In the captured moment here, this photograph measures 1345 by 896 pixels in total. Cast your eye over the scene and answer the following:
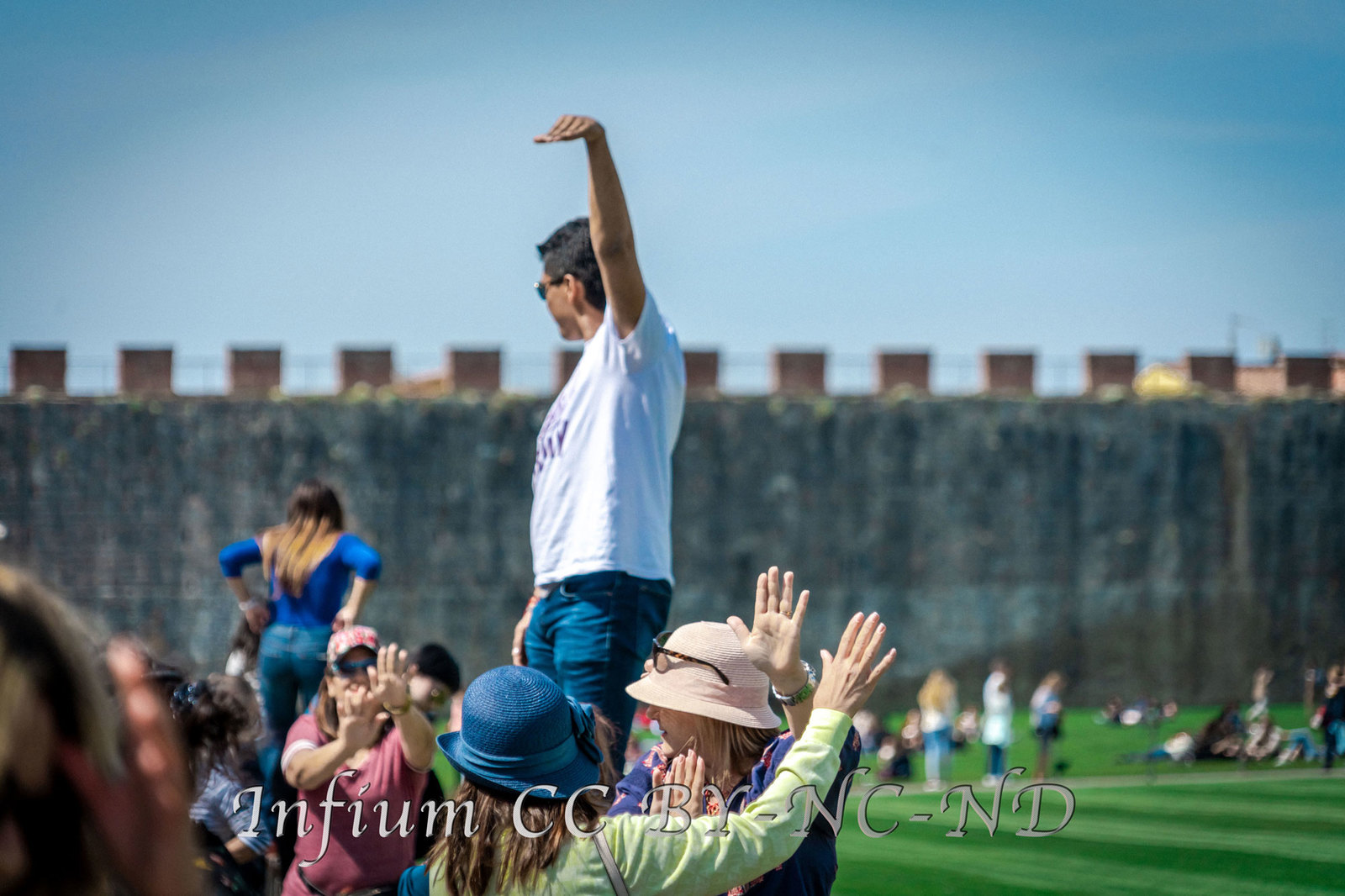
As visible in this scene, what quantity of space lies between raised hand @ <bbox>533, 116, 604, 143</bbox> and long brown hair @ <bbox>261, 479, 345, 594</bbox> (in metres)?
2.91

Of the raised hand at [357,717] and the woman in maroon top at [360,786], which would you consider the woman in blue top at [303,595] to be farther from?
the raised hand at [357,717]

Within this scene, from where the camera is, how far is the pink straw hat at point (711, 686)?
3.10m

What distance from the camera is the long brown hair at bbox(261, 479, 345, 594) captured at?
19.6 ft

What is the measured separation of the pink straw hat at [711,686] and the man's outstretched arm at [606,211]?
0.99 metres

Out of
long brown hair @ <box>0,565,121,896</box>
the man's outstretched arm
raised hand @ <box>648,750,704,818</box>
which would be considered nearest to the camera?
long brown hair @ <box>0,565,121,896</box>

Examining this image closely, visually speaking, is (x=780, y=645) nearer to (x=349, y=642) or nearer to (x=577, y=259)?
(x=577, y=259)

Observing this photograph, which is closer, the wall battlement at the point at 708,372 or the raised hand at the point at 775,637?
the raised hand at the point at 775,637

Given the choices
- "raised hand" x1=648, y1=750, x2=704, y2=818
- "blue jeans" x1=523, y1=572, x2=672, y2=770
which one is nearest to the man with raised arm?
"blue jeans" x1=523, y1=572, x2=672, y2=770

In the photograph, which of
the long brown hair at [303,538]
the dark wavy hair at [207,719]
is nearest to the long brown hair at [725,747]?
the dark wavy hair at [207,719]

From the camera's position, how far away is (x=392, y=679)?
3500mm

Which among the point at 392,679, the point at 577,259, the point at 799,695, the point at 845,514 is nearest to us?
the point at 799,695

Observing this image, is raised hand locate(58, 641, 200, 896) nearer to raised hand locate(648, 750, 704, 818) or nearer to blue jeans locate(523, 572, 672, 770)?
raised hand locate(648, 750, 704, 818)

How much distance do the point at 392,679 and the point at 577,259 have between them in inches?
53.2

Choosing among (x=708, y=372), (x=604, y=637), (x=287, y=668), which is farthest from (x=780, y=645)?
(x=708, y=372)
